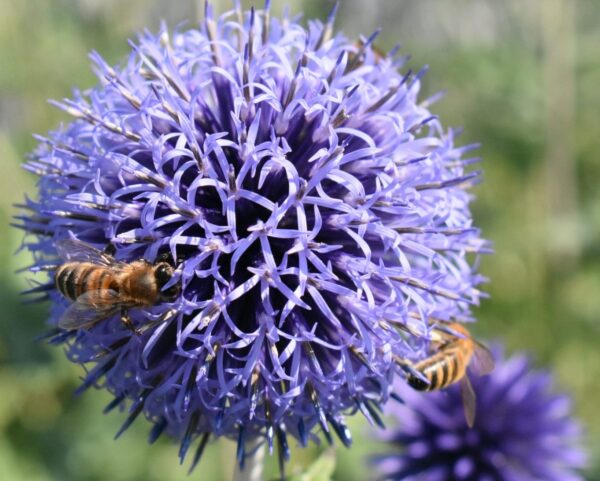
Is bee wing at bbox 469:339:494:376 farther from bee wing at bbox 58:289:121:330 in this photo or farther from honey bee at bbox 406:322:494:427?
bee wing at bbox 58:289:121:330

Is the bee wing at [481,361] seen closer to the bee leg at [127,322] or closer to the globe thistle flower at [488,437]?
the globe thistle flower at [488,437]

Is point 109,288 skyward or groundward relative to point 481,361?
skyward

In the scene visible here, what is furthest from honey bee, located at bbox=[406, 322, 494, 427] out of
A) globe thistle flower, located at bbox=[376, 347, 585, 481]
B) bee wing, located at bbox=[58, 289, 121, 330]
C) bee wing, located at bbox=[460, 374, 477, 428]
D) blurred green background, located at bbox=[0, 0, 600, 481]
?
blurred green background, located at bbox=[0, 0, 600, 481]

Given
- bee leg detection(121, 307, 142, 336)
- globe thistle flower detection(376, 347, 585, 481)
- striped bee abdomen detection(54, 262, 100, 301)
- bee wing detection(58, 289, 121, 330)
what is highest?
striped bee abdomen detection(54, 262, 100, 301)

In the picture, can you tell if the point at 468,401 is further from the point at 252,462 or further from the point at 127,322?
the point at 127,322

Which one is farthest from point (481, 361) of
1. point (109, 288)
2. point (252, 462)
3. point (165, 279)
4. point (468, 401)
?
point (109, 288)

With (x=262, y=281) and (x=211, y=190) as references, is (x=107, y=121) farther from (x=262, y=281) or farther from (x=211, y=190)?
(x=262, y=281)

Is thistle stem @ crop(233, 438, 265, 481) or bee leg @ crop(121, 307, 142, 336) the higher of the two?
bee leg @ crop(121, 307, 142, 336)
